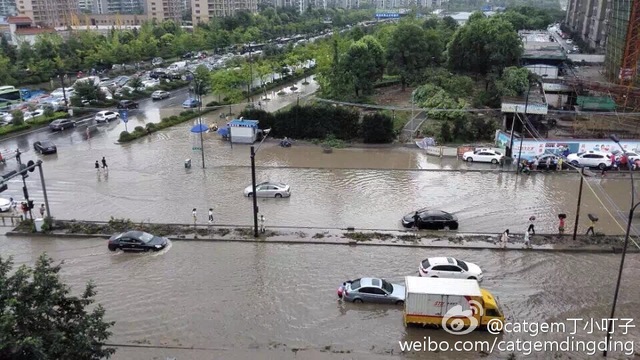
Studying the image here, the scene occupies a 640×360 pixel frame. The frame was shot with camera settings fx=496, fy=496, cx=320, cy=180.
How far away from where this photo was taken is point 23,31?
3187 inches

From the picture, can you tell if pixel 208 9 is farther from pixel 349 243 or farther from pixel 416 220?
pixel 349 243

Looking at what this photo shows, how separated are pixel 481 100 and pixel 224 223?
93.6 feet

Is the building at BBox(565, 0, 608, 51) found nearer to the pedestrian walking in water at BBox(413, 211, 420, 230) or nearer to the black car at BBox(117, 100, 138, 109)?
the pedestrian walking in water at BBox(413, 211, 420, 230)

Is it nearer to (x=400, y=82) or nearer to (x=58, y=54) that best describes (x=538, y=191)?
(x=400, y=82)

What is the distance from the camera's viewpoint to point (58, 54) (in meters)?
62.9

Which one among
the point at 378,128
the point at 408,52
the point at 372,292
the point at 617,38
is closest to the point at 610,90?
the point at 617,38

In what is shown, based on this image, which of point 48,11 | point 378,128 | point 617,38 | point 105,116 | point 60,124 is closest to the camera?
point 378,128

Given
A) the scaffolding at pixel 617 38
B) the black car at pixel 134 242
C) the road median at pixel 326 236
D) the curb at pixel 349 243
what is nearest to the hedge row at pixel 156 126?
the road median at pixel 326 236

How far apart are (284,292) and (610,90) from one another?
117 feet

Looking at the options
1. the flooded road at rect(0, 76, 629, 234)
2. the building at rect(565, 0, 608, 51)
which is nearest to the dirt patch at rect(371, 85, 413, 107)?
the flooded road at rect(0, 76, 629, 234)

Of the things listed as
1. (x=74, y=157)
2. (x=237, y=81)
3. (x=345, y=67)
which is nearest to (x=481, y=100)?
(x=345, y=67)

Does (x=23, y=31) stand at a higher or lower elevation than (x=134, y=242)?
higher

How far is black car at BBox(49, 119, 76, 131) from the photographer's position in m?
38.9

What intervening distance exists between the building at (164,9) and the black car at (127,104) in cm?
8045
